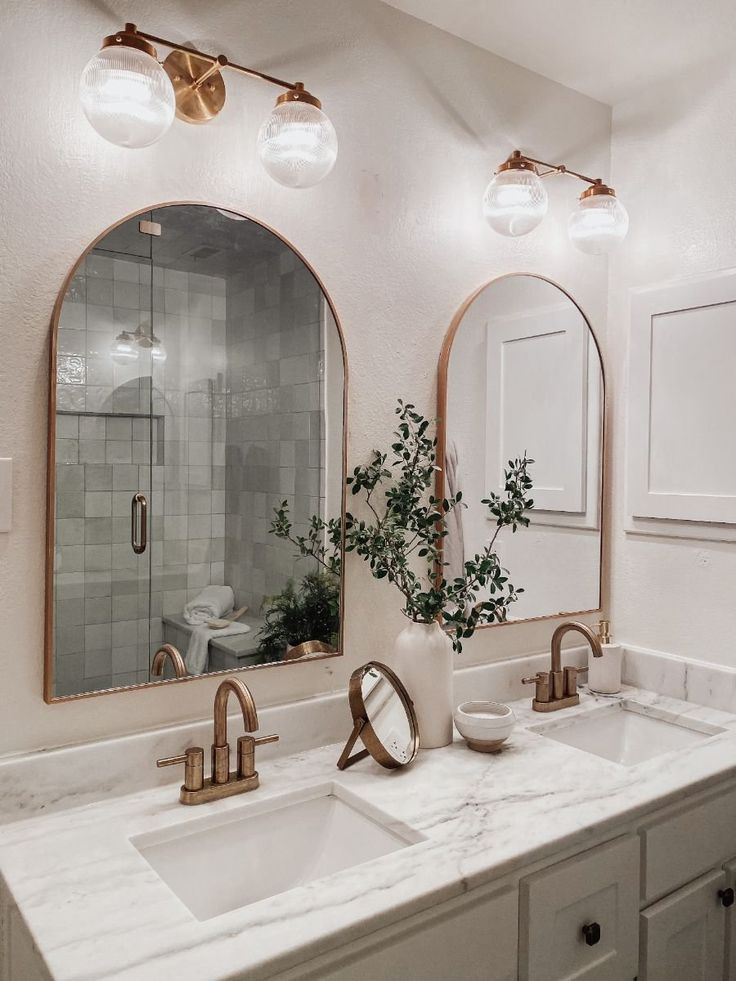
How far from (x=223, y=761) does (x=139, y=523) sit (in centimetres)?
45

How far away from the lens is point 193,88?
4.64ft

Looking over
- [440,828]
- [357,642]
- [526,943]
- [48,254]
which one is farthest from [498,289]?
[526,943]

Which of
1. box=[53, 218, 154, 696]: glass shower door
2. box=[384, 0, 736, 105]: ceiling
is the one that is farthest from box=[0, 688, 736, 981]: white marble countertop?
box=[384, 0, 736, 105]: ceiling

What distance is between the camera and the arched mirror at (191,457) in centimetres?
131

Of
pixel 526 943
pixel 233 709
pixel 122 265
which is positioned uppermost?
pixel 122 265

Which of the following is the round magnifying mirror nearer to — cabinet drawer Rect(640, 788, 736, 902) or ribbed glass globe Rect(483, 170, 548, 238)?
cabinet drawer Rect(640, 788, 736, 902)

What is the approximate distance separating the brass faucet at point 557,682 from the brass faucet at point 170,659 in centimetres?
84

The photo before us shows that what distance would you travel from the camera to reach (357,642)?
168cm

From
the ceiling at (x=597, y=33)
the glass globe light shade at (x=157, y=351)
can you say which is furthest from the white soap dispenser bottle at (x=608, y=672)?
the ceiling at (x=597, y=33)

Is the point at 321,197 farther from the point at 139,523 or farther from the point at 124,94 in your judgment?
the point at 139,523

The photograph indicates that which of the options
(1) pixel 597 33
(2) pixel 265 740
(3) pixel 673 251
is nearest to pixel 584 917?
(2) pixel 265 740

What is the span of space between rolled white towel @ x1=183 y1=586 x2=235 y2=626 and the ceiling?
134cm

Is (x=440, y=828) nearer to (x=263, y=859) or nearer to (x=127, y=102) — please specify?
(x=263, y=859)

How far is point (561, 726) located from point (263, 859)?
810 mm
